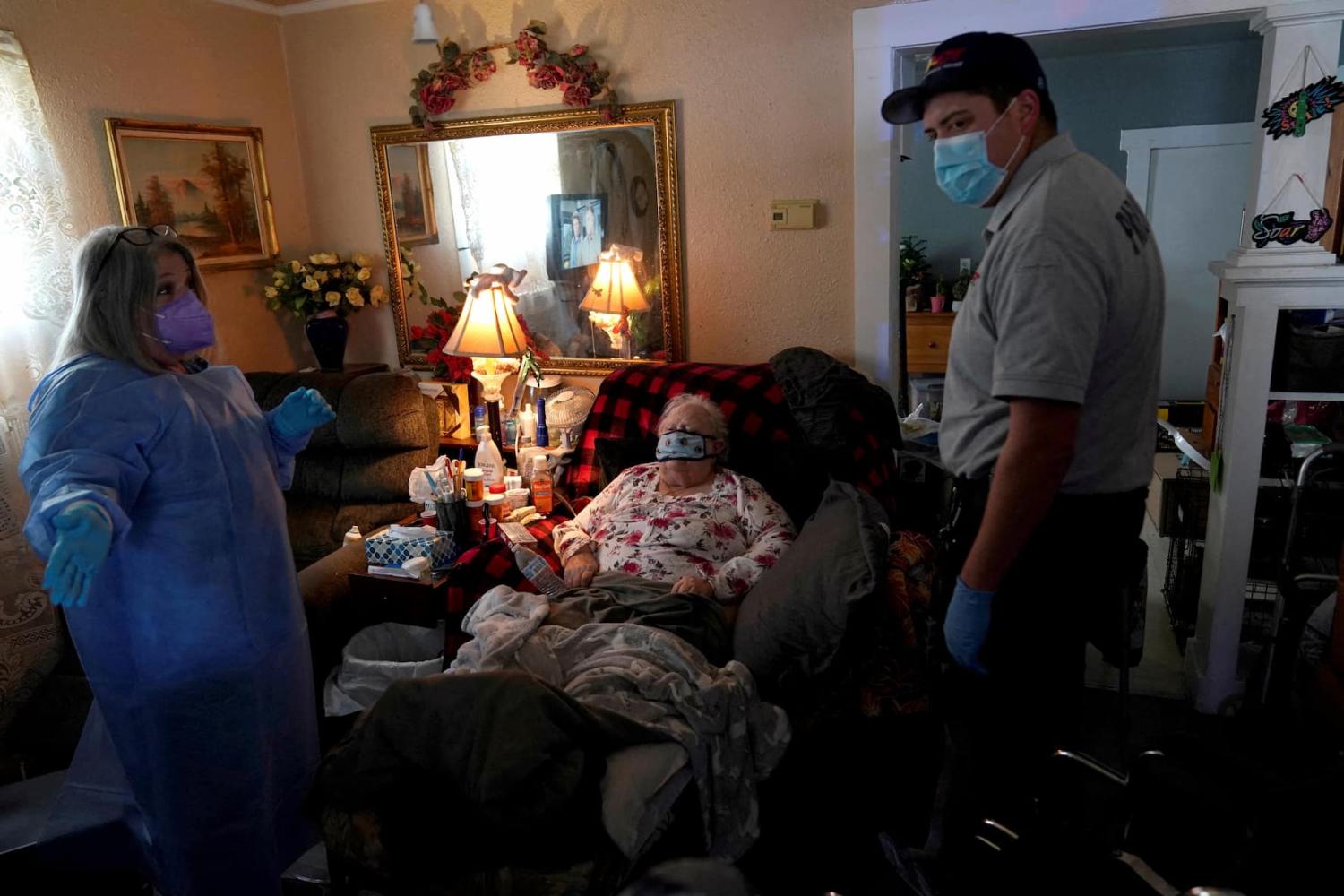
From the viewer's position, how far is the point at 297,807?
6.41 feet

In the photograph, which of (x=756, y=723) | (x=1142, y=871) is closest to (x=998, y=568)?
(x=1142, y=871)

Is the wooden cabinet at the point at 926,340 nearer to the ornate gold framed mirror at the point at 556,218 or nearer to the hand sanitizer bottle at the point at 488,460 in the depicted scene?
the ornate gold framed mirror at the point at 556,218

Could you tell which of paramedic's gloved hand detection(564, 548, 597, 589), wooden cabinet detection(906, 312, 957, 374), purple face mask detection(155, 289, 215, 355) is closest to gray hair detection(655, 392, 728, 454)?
paramedic's gloved hand detection(564, 548, 597, 589)

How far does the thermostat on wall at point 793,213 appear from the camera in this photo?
3.03m

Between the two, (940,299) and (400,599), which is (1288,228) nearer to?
(400,599)

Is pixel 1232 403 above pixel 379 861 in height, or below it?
above

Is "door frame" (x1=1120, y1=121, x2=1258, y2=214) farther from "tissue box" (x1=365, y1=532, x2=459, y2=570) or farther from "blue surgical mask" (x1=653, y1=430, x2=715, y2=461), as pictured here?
"tissue box" (x1=365, y1=532, x2=459, y2=570)

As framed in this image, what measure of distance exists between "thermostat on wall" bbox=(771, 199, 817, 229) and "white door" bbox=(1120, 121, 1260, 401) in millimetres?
3389

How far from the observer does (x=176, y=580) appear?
5.58 ft

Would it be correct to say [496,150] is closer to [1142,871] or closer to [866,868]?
[866,868]

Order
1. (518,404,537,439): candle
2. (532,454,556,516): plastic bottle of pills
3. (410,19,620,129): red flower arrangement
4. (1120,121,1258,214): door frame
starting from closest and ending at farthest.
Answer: (532,454,556,516): plastic bottle of pills → (410,19,620,129): red flower arrangement → (518,404,537,439): candle → (1120,121,1258,214): door frame

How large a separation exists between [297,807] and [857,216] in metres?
2.32

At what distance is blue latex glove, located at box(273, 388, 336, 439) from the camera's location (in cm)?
190

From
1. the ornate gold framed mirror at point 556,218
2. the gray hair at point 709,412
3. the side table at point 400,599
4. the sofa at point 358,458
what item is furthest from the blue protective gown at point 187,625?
the ornate gold framed mirror at point 556,218
